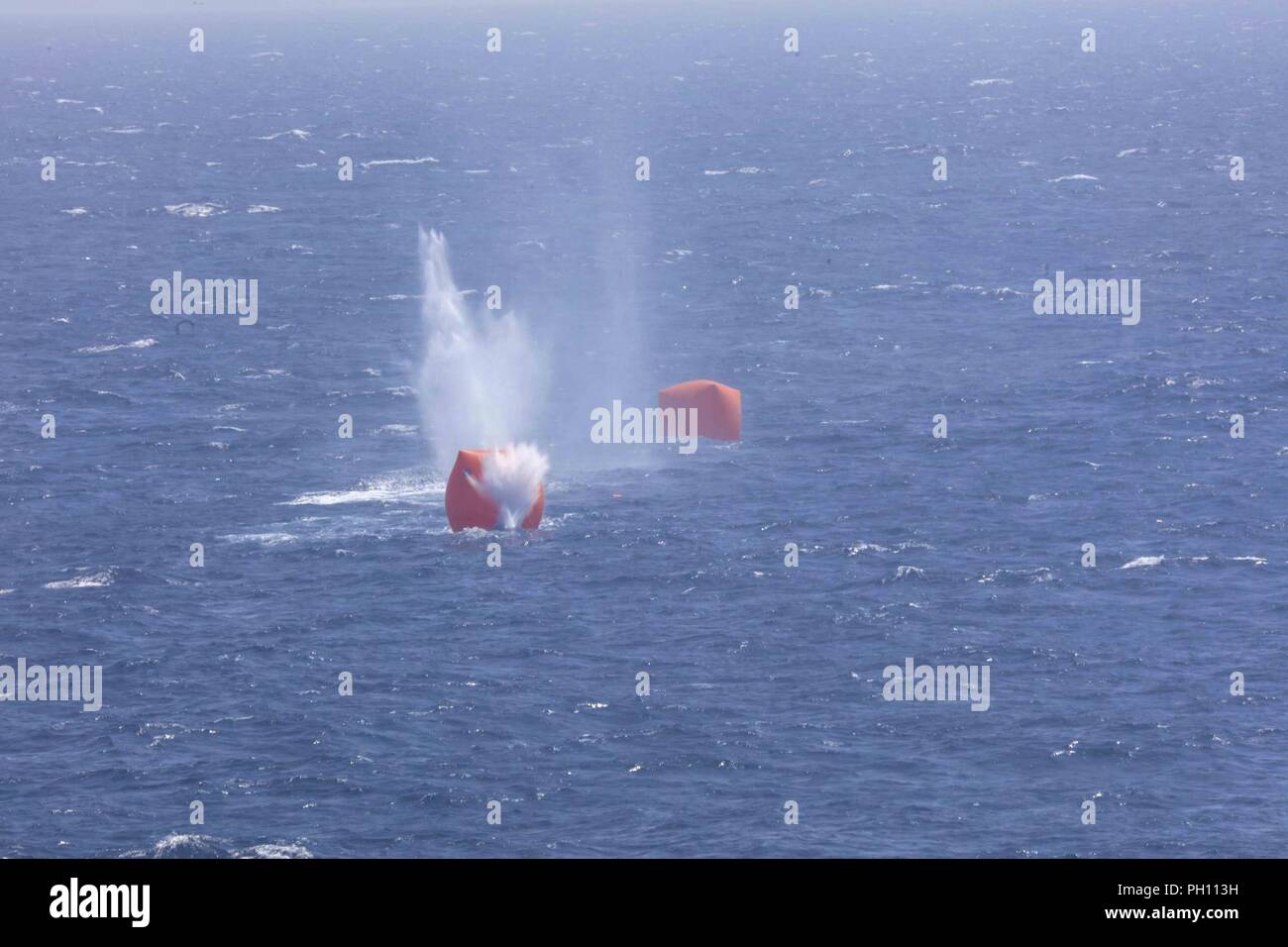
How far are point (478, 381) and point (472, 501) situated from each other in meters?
32.8

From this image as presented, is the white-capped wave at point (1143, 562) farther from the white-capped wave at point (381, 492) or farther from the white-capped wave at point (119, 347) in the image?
the white-capped wave at point (119, 347)

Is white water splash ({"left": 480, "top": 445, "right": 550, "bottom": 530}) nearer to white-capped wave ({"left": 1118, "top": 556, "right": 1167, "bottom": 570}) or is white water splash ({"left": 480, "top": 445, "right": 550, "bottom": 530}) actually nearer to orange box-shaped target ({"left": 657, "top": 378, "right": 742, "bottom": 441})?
orange box-shaped target ({"left": 657, "top": 378, "right": 742, "bottom": 441})

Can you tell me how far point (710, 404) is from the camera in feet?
380

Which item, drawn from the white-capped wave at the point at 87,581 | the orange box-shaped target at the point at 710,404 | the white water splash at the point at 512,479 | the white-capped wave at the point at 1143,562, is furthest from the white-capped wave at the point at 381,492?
the white-capped wave at the point at 1143,562

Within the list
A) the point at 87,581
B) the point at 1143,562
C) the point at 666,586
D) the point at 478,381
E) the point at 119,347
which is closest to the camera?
the point at 666,586

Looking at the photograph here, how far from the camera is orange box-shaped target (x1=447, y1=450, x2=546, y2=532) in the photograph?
9475 centimetres

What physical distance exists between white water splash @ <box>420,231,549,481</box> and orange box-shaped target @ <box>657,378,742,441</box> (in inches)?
340

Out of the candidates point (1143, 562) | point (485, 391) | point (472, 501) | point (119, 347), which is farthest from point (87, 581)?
point (119, 347)

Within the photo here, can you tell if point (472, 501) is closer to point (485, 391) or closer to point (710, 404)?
point (710, 404)

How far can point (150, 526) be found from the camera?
102m

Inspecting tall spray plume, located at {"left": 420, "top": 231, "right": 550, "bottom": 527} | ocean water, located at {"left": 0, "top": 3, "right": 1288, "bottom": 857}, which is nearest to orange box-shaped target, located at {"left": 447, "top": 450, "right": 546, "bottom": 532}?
tall spray plume, located at {"left": 420, "top": 231, "right": 550, "bottom": 527}
